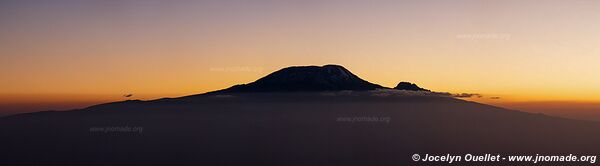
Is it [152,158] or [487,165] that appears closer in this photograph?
[487,165]

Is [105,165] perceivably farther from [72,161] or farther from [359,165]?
[359,165]

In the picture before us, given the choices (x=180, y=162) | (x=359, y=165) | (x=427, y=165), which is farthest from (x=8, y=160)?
(x=427, y=165)

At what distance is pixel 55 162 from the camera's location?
632 feet

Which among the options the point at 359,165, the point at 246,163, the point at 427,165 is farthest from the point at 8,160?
the point at 427,165

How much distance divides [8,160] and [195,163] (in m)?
55.6

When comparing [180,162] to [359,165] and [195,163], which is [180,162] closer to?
[195,163]

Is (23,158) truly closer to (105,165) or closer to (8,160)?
(8,160)

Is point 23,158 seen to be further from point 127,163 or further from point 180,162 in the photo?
point 180,162

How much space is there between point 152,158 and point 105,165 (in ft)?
53.2

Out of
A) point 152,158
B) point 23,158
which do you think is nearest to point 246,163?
point 152,158

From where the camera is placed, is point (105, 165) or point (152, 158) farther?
point (152, 158)

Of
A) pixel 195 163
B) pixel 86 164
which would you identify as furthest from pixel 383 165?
pixel 86 164

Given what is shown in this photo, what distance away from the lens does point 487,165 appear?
609 feet

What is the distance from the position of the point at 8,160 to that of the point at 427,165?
405 feet
